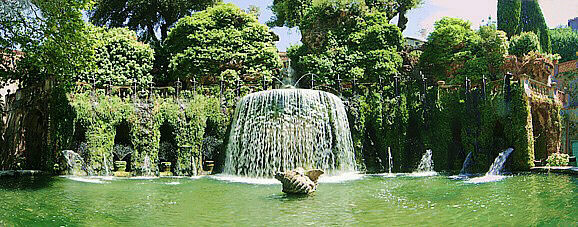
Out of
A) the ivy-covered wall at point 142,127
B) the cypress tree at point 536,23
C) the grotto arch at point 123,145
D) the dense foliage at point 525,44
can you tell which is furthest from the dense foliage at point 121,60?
the cypress tree at point 536,23

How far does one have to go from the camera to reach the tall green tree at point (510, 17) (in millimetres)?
32594

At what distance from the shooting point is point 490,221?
6.45 m

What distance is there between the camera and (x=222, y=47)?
22.6 metres

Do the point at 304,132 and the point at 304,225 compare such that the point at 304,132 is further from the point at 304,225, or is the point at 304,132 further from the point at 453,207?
the point at 304,225

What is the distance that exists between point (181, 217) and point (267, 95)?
873cm

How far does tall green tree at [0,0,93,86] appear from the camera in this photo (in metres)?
13.6

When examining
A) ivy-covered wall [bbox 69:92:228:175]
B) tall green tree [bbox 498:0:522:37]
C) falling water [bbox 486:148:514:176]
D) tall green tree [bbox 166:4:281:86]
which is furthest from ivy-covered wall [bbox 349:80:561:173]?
tall green tree [bbox 498:0:522:37]

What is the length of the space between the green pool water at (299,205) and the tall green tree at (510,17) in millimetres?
24297

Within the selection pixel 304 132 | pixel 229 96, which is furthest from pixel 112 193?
pixel 229 96

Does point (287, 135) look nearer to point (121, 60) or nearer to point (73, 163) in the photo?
point (73, 163)

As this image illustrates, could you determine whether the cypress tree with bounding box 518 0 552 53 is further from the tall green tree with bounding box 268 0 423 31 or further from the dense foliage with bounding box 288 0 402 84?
the dense foliage with bounding box 288 0 402 84

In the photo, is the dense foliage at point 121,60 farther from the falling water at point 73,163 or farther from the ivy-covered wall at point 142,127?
the falling water at point 73,163

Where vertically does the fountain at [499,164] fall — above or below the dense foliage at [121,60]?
below

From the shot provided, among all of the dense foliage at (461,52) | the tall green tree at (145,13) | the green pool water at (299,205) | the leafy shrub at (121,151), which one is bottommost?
the green pool water at (299,205)
